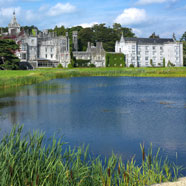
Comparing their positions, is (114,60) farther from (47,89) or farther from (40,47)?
(47,89)

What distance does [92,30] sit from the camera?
354 ft

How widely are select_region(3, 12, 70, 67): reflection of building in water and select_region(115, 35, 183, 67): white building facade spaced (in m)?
17.0

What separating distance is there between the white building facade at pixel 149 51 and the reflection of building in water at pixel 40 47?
55.8 feet

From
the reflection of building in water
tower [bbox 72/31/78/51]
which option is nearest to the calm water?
the reflection of building in water

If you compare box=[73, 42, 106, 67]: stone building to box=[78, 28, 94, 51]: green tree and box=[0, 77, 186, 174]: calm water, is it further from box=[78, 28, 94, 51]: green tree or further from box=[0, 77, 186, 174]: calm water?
box=[0, 77, 186, 174]: calm water

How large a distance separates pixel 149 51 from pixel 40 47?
3113 centimetres

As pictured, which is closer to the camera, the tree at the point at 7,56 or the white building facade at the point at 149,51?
the tree at the point at 7,56

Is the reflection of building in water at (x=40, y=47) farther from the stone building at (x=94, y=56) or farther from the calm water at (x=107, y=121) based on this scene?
the calm water at (x=107, y=121)

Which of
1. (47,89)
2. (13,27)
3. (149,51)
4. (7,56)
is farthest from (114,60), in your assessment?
(47,89)

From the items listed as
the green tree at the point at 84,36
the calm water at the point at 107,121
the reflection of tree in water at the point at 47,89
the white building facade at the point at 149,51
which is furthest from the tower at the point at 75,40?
the calm water at the point at 107,121

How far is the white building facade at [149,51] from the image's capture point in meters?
90.1

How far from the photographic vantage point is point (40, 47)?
84938mm

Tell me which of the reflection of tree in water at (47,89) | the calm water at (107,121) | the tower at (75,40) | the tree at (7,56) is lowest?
the calm water at (107,121)

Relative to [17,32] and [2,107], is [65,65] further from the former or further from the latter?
[2,107]
